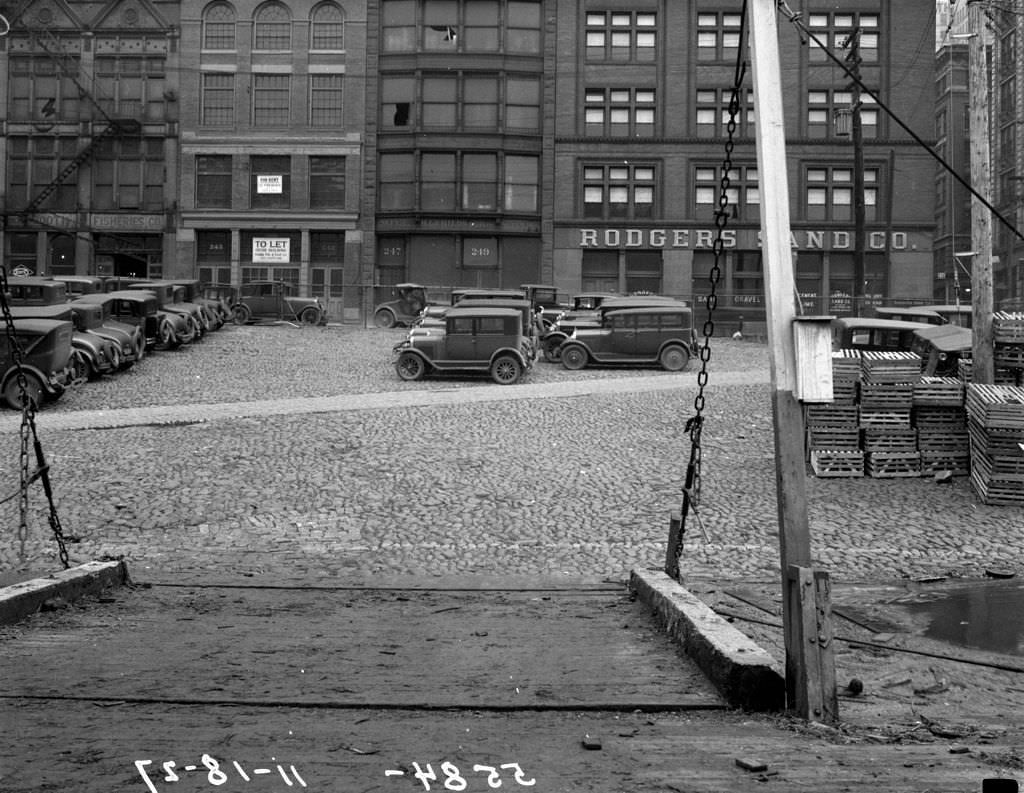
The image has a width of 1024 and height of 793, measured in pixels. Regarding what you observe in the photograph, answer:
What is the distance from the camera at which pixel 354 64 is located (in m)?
55.2

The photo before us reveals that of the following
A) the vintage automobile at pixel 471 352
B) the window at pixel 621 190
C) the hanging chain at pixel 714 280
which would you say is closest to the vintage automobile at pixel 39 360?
the vintage automobile at pixel 471 352

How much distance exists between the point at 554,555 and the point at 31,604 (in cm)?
562

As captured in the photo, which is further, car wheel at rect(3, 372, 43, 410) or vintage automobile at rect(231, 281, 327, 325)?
vintage automobile at rect(231, 281, 327, 325)

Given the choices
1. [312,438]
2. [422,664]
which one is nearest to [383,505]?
[312,438]

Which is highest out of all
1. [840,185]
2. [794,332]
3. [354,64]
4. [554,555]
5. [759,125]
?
[354,64]

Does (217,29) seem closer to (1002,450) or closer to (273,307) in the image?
(273,307)

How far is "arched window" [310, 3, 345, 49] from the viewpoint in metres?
55.1

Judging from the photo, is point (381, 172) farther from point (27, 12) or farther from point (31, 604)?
point (31, 604)

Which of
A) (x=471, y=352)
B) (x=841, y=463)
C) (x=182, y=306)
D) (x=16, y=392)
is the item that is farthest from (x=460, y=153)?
(x=841, y=463)

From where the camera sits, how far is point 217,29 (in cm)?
5500

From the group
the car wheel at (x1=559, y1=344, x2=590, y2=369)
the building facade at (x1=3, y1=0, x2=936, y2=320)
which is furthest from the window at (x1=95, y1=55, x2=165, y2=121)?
the car wheel at (x1=559, y1=344, x2=590, y2=369)

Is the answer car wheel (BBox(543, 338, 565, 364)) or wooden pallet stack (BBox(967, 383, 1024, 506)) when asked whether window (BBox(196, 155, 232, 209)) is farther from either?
wooden pallet stack (BBox(967, 383, 1024, 506))

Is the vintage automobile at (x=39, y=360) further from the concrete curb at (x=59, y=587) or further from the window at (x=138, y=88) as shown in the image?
the window at (x=138, y=88)

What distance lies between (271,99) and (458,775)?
5383cm
